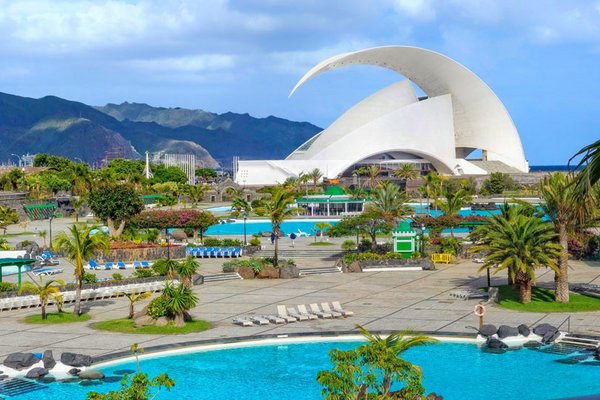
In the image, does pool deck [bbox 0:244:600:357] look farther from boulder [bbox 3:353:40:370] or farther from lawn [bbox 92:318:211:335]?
boulder [bbox 3:353:40:370]

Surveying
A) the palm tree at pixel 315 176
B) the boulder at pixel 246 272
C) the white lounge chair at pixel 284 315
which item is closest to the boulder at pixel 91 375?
the white lounge chair at pixel 284 315

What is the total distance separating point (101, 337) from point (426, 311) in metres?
9.10

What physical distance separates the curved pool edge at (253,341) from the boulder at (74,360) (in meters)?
0.89

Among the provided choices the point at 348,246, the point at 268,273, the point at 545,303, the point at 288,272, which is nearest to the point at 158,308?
the point at 268,273

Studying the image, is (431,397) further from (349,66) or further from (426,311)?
(349,66)

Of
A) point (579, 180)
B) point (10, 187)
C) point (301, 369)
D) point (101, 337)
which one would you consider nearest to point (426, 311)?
point (301, 369)

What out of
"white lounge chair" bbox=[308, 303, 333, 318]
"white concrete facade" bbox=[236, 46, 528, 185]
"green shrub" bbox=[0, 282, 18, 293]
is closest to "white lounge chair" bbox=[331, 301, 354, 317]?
"white lounge chair" bbox=[308, 303, 333, 318]

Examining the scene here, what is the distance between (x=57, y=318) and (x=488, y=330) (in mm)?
11652

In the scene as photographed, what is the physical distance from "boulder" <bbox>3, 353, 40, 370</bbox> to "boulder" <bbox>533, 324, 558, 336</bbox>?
449 inches

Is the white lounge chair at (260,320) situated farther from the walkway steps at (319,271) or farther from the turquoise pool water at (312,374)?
the walkway steps at (319,271)

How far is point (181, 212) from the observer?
40.9 meters

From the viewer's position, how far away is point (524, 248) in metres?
23.5

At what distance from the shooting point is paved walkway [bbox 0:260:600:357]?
66.4ft

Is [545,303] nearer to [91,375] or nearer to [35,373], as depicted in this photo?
[91,375]
